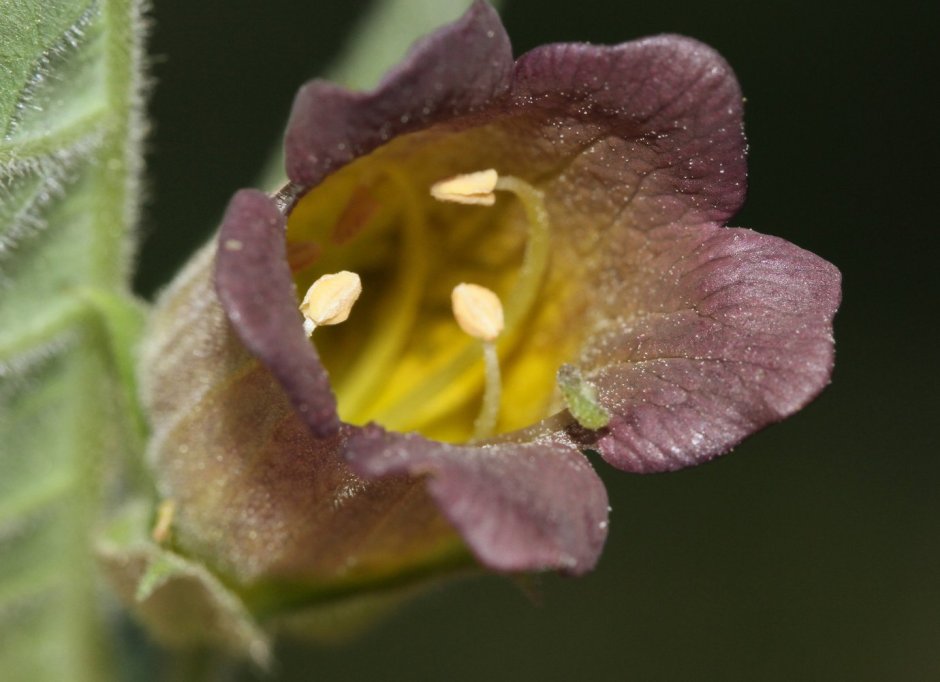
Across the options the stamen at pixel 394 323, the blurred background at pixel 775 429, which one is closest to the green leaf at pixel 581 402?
the stamen at pixel 394 323

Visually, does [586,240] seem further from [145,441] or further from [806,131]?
[806,131]

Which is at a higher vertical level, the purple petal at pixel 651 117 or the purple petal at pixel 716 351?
the purple petal at pixel 651 117

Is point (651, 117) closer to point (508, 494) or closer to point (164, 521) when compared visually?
point (508, 494)

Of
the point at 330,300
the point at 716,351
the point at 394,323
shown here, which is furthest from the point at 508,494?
the point at 394,323

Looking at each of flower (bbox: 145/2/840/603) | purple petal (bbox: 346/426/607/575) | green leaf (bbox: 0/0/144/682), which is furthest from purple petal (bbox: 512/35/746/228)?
green leaf (bbox: 0/0/144/682)

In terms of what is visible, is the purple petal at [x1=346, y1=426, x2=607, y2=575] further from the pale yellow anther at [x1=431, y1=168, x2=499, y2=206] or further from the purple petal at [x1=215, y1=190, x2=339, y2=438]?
the pale yellow anther at [x1=431, y1=168, x2=499, y2=206]

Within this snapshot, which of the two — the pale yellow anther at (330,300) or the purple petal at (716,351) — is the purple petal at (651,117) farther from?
the pale yellow anther at (330,300)
